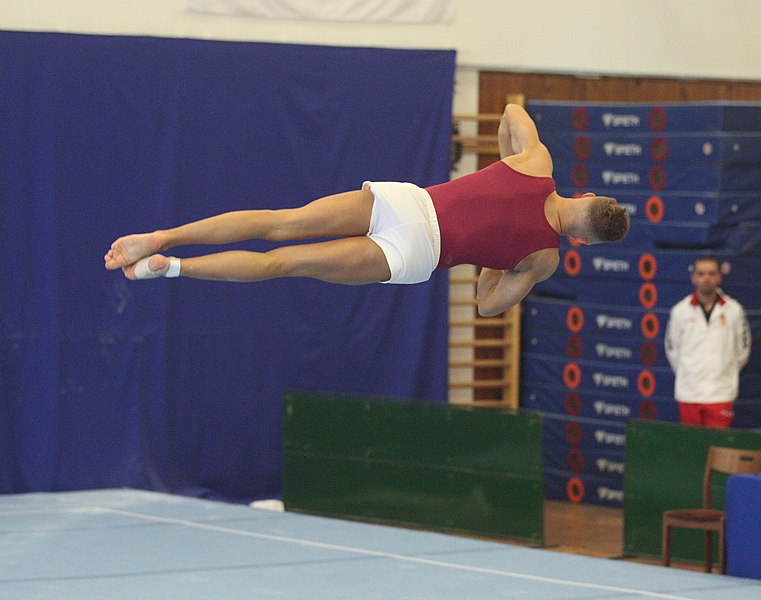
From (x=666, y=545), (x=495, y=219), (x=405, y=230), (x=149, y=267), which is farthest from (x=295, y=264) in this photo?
(x=666, y=545)

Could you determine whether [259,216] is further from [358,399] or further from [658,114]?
[658,114]

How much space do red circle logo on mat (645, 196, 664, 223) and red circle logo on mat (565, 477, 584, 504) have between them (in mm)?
1984

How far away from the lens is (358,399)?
31.3 ft

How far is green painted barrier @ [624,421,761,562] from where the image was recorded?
8.35m

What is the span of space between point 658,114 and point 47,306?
439 centimetres

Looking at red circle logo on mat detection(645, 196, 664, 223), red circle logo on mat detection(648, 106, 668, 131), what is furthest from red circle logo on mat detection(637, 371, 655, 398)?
red circle logo on mat detection(648, 106, 668, 131)

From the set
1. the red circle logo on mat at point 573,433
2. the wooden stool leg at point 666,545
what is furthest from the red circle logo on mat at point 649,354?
the wooden stool leg at point 666,545

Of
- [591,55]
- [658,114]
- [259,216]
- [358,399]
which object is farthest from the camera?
[591,55]

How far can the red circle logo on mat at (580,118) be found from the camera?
1059 cm

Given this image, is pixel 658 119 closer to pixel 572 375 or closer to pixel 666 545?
pixel 572 375

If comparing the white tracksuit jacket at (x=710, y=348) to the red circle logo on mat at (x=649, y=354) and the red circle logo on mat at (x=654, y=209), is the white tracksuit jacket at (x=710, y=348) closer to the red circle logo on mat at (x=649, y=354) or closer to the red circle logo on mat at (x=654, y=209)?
the red circle logo on mat at (x=649, y=354)

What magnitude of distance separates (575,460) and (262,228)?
5566 mm

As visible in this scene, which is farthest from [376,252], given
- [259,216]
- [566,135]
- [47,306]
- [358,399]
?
[566,135]

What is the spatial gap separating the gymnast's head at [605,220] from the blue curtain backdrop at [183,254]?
4587 mm
